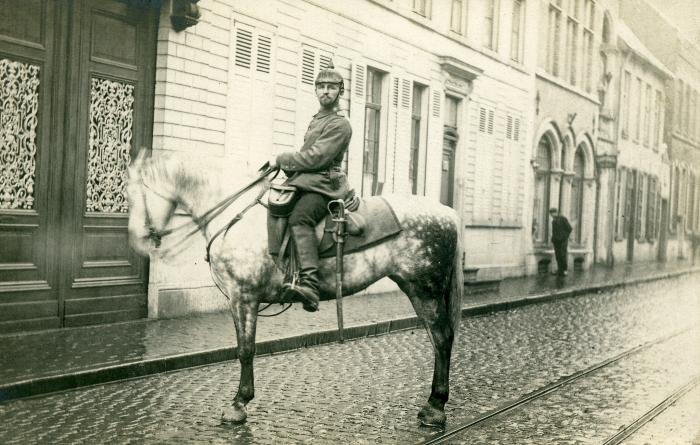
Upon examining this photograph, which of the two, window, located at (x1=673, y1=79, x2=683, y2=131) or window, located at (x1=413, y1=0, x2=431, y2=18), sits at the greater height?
window, located at (x1=413, y1=0, x2=431, y2=18)

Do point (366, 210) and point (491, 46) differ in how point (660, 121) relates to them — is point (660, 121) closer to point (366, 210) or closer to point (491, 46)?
point (491, 46)

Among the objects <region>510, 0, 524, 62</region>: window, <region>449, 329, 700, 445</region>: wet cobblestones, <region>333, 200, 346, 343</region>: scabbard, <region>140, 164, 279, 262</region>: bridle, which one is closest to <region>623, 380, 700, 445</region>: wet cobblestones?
<region>449, 329, 700, 445</region>: wet cobblestones

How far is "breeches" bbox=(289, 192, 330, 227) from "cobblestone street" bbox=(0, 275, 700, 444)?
1539 mm

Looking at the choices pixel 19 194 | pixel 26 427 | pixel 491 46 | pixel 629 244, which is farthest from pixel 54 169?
pixel 629 244

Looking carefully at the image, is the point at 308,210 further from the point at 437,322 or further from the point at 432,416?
the point at 432,416

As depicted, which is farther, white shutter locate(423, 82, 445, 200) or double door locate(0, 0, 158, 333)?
white shutter locate(423, 82, 445, 200)

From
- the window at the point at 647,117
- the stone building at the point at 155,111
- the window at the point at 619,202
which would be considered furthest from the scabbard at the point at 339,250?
the window at the point at 647,117

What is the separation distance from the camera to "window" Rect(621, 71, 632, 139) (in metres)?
36.1

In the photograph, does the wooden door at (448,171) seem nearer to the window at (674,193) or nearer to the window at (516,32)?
the window at (516,32)

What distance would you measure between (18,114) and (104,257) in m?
2.34

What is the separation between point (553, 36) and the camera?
29609 mm

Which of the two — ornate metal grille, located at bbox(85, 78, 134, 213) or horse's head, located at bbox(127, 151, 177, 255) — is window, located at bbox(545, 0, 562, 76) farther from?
horse's head, located at bbox(127, 151, 177, 255)

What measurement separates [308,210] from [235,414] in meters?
1.65

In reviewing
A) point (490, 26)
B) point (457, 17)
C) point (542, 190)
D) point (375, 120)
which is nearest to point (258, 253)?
point (375, 120)
